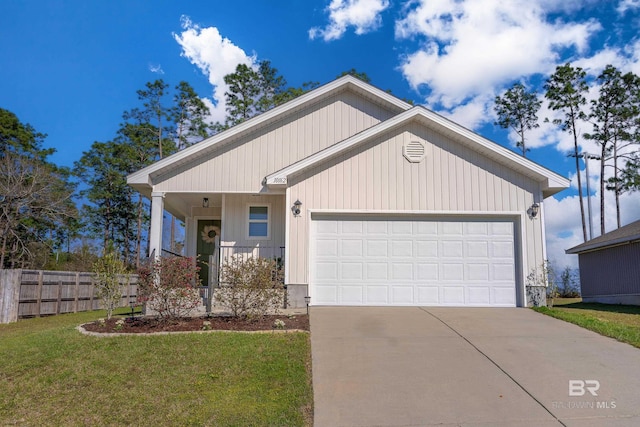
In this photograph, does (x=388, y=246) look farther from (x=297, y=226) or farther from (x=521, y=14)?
(x=521, y=14)

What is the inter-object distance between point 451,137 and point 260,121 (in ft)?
16.9

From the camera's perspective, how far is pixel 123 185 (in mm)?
33719

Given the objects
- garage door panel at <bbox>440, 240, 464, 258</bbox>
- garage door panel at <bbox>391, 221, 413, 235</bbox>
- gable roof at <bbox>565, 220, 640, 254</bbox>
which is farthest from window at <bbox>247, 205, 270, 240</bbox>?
gable roof at <bbox>565, 220, 640, 254</bbox>

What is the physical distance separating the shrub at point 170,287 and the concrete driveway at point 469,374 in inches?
98.0

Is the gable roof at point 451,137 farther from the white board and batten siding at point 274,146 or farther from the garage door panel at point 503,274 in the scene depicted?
the garage door panel at point 503,274

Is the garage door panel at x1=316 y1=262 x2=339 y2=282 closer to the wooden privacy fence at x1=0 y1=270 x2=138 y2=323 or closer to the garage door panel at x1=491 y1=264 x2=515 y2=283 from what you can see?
the garage door panel at x1=491 y1=264 x2=515 y2=283

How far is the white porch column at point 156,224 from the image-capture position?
11.7m

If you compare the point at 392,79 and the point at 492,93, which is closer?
the point at 392,79

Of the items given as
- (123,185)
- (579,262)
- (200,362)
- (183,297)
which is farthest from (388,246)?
(123,185)

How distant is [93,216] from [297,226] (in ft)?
92.3

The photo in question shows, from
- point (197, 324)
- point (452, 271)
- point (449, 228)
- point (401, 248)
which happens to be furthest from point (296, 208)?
point (452, 271)

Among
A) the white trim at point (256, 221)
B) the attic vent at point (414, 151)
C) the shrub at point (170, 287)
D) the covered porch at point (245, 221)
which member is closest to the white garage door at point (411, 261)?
the attic vent at point (414, 151)

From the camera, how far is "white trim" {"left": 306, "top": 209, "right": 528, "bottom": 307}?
10.9 meters

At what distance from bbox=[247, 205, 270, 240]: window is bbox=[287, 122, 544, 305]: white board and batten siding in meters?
2.41
